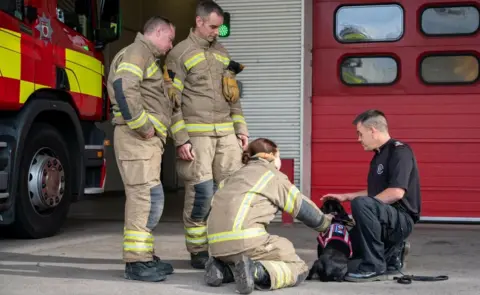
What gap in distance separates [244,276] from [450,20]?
4.54m

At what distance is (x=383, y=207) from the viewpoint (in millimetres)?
5004

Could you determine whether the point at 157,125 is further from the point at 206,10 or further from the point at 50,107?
the point at 50,107

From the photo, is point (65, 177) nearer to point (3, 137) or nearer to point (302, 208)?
point (3, 137)

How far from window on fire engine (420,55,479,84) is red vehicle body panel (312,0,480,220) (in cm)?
7

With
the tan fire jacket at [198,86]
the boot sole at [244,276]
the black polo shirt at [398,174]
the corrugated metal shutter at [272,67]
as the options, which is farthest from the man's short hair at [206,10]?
the corrugated metal shutter at [272,67]

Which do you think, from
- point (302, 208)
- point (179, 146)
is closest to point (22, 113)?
point (179, 146)

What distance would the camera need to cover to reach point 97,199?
40.2ft

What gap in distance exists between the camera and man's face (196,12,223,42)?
5.53 m

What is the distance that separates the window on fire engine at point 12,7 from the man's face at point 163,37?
1.81m

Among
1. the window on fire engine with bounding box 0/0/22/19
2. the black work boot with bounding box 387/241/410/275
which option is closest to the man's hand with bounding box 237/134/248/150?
the black work boot with bounding box 387/241/410/275

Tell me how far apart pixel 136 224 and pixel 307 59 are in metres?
3.73

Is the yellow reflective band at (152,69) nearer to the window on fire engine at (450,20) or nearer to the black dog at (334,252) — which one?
the black dog at (334,252)

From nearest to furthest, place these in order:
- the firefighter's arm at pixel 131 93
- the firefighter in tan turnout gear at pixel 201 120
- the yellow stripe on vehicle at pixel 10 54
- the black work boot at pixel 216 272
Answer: the black work boot at pixel 216 272 → the firefighter's arm at pixel 131 93 → the firefighter in tan turnout gear at pixel 201 120 → the yellow stripe on vehicle at pixel 10 54

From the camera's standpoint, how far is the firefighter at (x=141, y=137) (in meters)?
4.94
